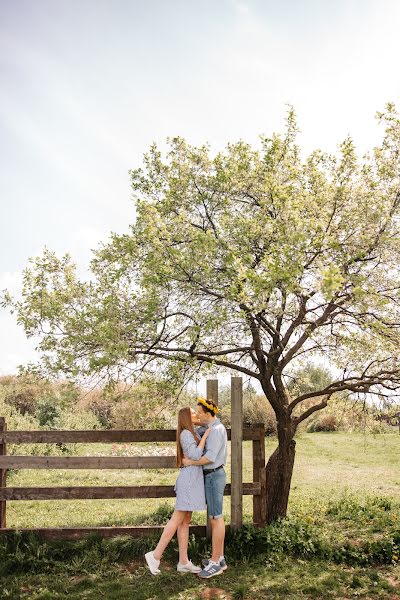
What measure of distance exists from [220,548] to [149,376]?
344 centimetres

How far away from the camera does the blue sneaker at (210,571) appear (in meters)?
7.12

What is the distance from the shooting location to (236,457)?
28.2ft

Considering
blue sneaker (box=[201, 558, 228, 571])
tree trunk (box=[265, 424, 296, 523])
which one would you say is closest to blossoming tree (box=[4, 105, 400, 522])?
tree trunk (box=[265, 424, 296, 523])

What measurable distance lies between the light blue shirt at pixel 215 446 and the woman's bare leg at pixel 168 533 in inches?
28.3

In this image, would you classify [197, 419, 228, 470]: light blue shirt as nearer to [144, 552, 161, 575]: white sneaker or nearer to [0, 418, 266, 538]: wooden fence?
[0, 418, 266, 538]: wooden fence

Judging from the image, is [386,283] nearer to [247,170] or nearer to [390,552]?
[247,170]

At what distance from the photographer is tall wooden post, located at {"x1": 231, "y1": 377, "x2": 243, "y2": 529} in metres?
8.47

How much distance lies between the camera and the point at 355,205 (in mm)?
9398

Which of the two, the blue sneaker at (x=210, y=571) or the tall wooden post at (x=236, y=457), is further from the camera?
the tall wooden post at (x=236, y=457)

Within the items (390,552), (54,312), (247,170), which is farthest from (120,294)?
(390,552)

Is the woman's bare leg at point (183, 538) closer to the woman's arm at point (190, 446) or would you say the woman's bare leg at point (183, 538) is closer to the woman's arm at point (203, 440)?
the woman's arm at point (190, 446)

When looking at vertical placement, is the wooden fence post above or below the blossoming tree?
below

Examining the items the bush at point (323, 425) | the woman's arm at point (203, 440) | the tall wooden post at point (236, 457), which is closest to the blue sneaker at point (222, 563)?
the tall wooden post at point (236, 457)

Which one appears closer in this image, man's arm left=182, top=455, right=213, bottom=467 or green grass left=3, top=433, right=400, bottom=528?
man's arm left=182, top=455, right=213, bottom=467
